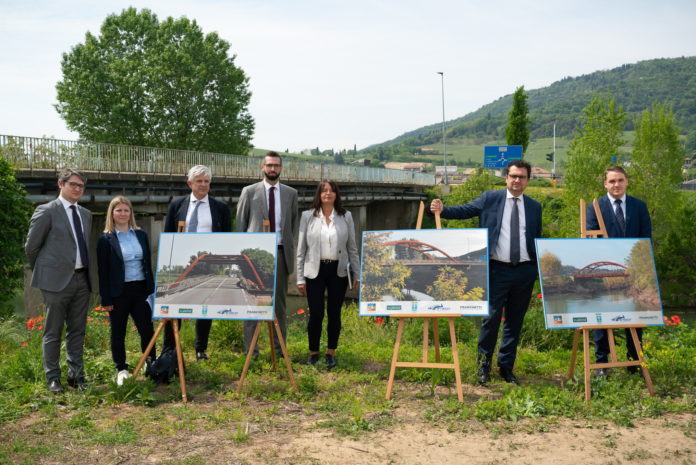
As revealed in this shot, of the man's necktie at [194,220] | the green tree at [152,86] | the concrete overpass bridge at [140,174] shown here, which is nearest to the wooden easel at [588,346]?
the man's necktie at [194,220]

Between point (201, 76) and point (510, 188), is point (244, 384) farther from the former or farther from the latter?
point (201, 76)

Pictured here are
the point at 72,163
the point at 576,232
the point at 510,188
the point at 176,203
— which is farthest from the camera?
the point at 576,232

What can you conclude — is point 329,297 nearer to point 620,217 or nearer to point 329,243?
point 329,243

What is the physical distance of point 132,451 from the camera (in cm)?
446

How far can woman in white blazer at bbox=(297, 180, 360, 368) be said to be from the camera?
651 centimetres

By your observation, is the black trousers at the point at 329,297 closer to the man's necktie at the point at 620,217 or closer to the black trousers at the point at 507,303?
the black trousers at the point at 507,303

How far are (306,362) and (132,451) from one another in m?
2.68

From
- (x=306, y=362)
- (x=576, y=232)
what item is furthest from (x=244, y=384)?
(x=576, y=232)

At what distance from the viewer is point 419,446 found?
455 centimetres

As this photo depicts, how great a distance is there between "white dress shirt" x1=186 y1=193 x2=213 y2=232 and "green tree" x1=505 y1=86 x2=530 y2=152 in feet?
207

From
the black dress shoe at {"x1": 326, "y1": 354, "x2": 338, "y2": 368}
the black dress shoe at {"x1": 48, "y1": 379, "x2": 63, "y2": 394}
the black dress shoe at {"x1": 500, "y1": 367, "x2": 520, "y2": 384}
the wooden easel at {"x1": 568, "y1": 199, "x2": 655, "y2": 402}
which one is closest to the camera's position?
the wooden easel at {"x1": 568, "y1": 199, "x2": 655, "y2": 402}

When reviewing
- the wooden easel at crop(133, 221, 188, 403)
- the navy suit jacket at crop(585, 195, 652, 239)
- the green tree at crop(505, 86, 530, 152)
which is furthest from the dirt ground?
the green tree at crop(505, 86, 530, 152)

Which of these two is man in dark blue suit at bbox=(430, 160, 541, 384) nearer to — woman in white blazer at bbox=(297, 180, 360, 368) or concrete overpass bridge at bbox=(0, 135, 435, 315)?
woman in white blazer at bbox=(297, 180, 360, 368)

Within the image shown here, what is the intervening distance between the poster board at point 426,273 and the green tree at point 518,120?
6283cm
